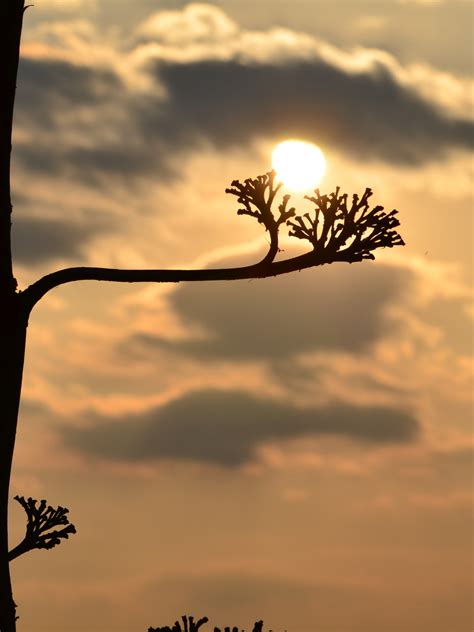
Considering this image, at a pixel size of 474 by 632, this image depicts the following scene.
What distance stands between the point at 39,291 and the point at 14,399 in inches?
55.8

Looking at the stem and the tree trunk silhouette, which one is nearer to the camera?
the stem

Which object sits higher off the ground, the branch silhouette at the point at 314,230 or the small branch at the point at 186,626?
the branch silhouette at the point at 314,230

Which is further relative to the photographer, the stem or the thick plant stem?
the thick plant stem

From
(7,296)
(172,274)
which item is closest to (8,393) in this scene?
(7,296)

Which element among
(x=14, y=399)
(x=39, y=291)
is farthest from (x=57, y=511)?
(x=39, y=291)

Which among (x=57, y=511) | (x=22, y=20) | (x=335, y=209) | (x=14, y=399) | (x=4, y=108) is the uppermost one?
(x=22, y=20)

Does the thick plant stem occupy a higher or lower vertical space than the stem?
lower

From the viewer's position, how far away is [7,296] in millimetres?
12484

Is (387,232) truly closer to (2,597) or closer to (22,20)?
(22,20)

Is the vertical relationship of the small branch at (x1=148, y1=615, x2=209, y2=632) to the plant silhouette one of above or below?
below

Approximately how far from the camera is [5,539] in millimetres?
12836

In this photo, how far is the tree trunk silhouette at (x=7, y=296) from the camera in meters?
12.4

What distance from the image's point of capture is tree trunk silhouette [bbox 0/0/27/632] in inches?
489

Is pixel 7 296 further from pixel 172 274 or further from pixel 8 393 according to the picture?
pixel 172 274
